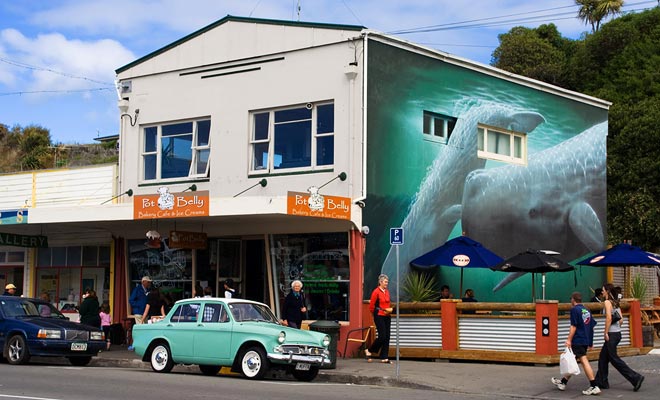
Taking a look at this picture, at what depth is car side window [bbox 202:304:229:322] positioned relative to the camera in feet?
53.3

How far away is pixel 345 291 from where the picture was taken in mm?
20641

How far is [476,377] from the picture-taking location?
53.2 ft

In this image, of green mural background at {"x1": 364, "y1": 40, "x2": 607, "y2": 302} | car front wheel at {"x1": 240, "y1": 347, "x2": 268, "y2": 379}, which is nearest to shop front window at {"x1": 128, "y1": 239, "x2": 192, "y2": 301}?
green mural background at {"x1": 364, "y1": 40, "x2": 607, "y2": 302}

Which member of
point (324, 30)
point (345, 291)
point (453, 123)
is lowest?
point (345, 291)

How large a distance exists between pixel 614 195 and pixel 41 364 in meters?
27.4

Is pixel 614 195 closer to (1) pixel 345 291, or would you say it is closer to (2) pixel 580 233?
(2) pixel 580 233

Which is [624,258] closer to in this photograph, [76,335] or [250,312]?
[250,312]

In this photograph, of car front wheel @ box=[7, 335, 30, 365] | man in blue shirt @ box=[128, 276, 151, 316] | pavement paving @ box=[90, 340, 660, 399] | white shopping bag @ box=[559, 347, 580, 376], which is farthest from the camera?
man in blue shirt @ box=[128, 276, 151, 316]

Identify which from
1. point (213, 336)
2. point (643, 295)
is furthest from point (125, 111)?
point (643, 295)

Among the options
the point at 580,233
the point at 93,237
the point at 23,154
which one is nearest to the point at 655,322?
the point at 580,233

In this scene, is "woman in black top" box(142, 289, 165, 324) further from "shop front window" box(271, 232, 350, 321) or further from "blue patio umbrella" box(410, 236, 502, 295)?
"blue patio umbrella" box(410, 236, 502, 295)

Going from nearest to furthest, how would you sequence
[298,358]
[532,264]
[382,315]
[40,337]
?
[298,358] → [40,337] → [382,315] → [532,264]

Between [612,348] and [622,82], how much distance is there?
35.1 metres

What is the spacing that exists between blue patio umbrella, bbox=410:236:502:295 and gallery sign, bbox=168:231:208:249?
5.46m
